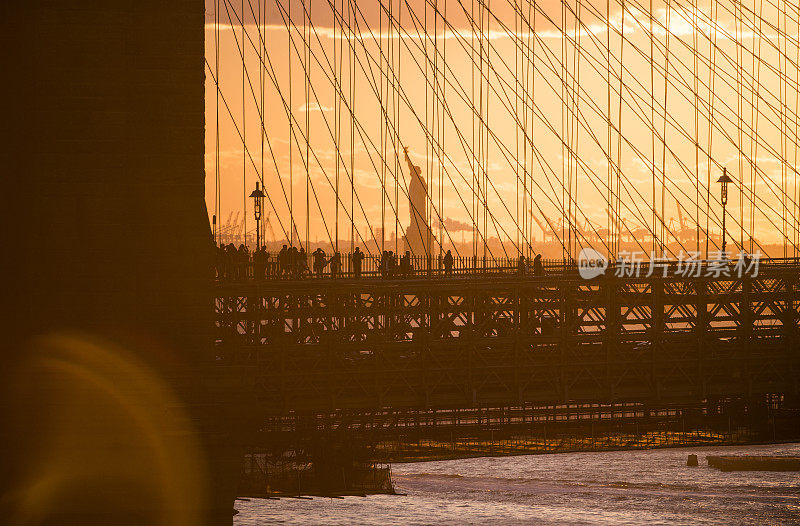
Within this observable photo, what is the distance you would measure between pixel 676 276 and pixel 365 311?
8.54m

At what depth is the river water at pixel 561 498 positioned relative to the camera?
41906mm

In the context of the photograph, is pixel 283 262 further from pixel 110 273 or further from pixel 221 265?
pixel 110 273

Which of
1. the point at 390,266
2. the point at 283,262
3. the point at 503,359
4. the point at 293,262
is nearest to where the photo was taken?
the point at 503,359

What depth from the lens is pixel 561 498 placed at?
4628 centimetres

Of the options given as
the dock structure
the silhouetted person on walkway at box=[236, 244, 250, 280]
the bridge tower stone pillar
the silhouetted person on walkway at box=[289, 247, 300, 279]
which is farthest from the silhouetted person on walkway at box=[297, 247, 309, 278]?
the dock structure

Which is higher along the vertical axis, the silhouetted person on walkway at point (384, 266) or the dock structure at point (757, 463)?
the silhouetted person on walkway at point (384, 266)

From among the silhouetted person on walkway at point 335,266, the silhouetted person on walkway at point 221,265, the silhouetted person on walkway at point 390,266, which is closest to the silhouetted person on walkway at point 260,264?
the silhouetted person on walkway at point 221,265

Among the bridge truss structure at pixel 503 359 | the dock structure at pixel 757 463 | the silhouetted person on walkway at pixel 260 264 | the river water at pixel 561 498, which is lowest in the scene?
the river water at pixel 561 498

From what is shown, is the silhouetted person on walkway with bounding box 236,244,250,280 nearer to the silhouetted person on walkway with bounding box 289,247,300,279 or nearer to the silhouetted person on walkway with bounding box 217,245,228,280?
the silhouetted person on walkway with bounding box 217,245,228,280

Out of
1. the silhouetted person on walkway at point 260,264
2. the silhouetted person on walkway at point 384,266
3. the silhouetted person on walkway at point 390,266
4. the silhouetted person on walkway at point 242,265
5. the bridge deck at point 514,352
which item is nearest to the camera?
the bridge deck at point 514,352

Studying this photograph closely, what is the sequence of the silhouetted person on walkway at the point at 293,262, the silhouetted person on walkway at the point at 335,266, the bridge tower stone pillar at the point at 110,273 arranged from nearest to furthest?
the bridge tower stone pillar at the point at 110,273 → the silhouetted person on walkway at the point at 335,266 → the silhouetted person on walkway at the point at 293,262

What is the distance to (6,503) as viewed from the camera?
37.6 ft

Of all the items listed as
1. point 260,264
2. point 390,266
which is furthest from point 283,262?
point 390,266

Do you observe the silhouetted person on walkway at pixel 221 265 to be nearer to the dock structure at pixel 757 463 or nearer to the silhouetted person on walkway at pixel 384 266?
the silhouetted person on walkway at pixel 384 266
